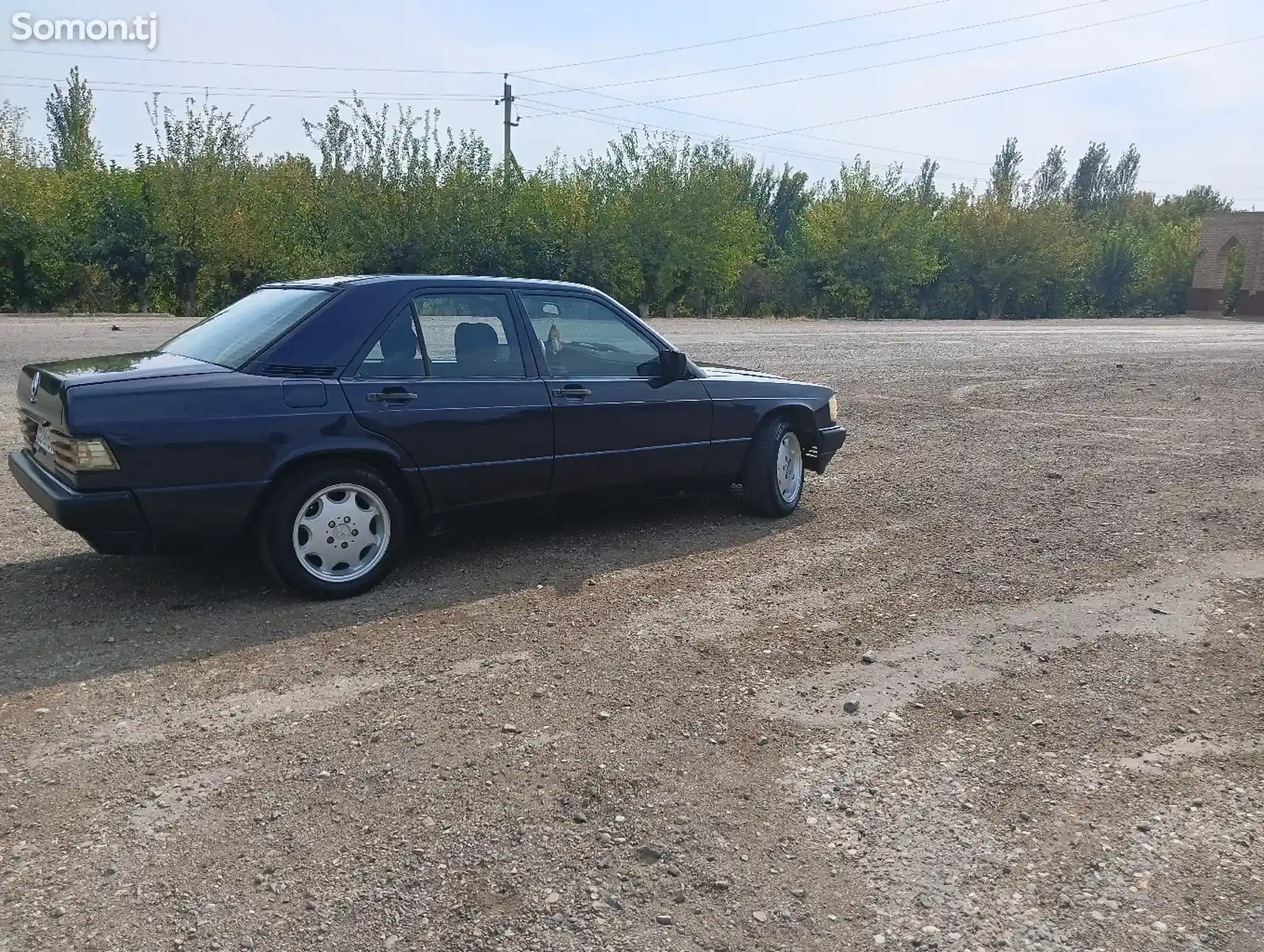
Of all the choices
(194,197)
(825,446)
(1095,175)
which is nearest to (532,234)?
(194,197)

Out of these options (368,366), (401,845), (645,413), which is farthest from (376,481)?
(401,845)

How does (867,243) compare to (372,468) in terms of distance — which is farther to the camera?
(867,243)

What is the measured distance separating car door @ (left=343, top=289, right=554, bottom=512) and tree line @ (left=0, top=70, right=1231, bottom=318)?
3013 centimetres

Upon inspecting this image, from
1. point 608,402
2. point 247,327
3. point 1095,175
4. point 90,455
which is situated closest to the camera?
point 90,455

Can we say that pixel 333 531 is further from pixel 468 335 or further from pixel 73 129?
pixel 73 129

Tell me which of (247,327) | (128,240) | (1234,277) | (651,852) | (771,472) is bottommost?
(651,852)

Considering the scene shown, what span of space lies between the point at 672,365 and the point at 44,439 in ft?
11.2

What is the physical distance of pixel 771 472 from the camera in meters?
7.04

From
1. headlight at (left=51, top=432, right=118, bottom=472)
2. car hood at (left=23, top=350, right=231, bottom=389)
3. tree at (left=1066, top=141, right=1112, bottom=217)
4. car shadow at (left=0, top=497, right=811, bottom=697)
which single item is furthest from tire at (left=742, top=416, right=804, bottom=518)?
tree at (left=1066, top=141, right=1112, bottom=217)

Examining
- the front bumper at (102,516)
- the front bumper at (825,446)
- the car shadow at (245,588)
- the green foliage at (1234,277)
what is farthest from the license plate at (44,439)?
the green foliage at (1234,277)

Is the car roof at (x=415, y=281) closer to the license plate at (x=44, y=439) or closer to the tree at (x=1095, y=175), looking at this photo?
the license plate at (x=44, y=439)

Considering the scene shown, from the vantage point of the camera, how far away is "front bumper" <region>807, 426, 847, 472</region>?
7.46 meters

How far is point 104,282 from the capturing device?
3228 centimetres

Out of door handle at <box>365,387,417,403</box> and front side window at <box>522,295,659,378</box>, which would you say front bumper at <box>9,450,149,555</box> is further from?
front side window at <box>522,295,659,378</box>
